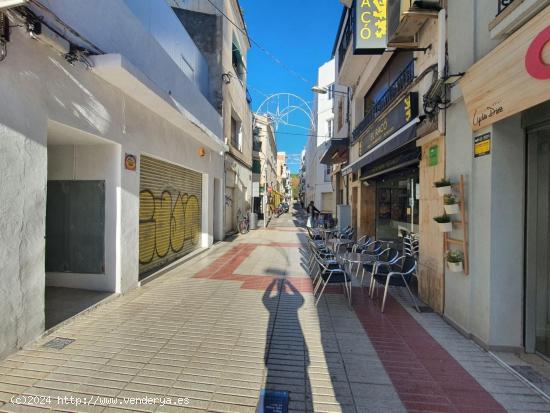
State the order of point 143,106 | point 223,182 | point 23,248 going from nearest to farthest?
point 23,248 → point 143,106 → point 223,182

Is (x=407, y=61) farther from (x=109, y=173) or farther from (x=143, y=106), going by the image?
(x=109, y=173)

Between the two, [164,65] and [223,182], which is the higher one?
[164,65]

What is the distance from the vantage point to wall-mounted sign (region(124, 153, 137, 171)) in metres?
5.71

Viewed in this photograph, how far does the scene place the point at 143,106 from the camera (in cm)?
→ 636

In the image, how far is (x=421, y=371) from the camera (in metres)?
3.34

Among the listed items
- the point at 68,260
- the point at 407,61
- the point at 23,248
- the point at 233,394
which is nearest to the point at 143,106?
the point at 68,260

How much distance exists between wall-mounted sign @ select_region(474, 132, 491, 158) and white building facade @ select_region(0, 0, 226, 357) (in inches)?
202

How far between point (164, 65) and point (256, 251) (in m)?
6.70

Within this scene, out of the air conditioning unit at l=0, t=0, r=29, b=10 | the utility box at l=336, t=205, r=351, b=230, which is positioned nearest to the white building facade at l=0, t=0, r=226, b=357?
the air conditioning unit at l=0, t=0, r=29, b=10

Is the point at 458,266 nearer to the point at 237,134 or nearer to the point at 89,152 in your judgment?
the point at 89,152

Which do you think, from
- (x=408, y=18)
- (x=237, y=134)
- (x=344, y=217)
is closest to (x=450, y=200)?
(x=408, y=18)

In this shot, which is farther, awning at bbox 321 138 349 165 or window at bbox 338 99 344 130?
window at bbox 338 99 344 130

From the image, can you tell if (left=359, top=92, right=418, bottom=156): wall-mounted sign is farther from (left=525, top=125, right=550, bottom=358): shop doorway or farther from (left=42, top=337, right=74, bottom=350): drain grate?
(left=42, top=337, right=74, bottom=350): drain grate

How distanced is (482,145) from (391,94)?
186 inches
